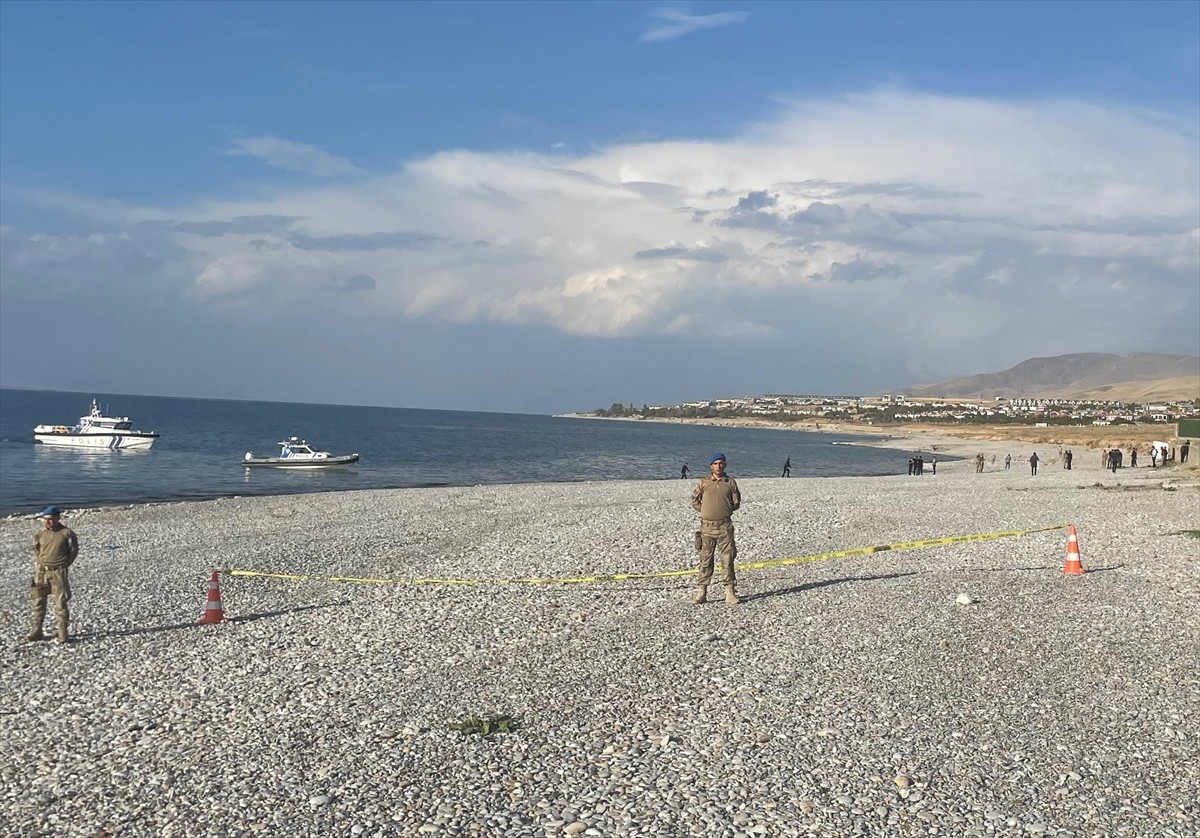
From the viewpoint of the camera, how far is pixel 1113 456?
5562 cm

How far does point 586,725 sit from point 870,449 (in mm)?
120924

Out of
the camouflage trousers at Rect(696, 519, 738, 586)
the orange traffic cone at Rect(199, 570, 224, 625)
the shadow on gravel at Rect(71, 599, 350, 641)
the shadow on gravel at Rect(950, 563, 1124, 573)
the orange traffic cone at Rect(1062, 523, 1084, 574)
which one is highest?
the camouflage trousers at Rect(696, 519, 738, 586)

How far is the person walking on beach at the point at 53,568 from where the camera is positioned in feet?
44.4

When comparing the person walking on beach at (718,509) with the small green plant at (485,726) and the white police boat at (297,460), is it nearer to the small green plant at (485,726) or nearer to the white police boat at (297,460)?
the small green plant at (485,726)

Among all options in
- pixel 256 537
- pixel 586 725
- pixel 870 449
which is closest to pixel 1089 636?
pixel 586 725

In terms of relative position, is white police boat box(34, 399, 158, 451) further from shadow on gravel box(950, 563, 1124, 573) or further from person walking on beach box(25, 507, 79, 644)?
shadow on gravel box(950, 563, 1124, 573)

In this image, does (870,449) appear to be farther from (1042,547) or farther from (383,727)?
(383,727)

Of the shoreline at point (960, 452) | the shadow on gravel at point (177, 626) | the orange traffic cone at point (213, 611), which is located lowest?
the shoreline at point (960, 452)

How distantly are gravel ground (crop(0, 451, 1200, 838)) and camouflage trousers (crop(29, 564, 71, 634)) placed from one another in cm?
38

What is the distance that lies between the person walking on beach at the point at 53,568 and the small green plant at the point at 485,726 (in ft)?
23.8

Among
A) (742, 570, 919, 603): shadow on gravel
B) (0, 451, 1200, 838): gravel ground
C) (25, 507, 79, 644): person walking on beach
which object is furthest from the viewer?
(742, 570, 919, 603): shadow on gravel

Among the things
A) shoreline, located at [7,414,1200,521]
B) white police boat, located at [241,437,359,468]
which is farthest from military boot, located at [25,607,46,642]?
white police boat, located at [241,437,359,468]

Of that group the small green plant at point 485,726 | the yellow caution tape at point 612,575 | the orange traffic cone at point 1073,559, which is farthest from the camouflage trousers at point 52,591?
the orange traffic cone at point 1073,559

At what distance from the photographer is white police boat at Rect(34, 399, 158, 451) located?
77312mm
